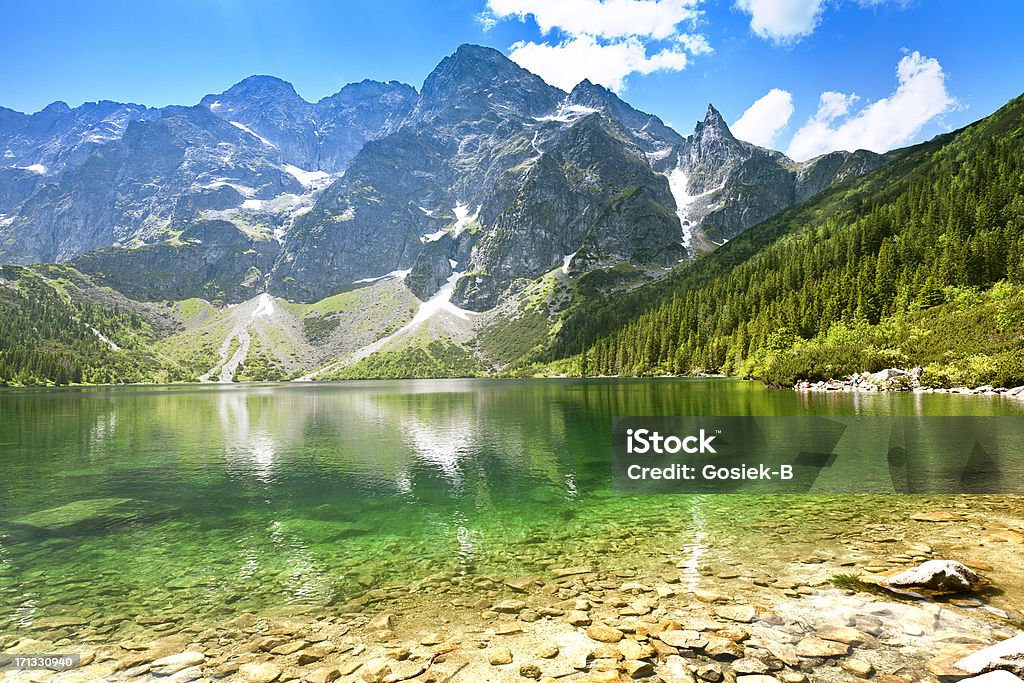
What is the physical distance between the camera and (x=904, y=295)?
338ft

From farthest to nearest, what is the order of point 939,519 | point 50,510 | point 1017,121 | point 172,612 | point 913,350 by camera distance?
point 1017,121 < point 913,350 < point 50,510 < point 939,519 < point 172,612

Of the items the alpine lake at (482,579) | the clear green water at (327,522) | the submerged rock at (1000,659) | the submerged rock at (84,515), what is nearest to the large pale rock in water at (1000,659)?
the submerged rock at (1000,659)

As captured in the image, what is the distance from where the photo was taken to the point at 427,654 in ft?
32.7

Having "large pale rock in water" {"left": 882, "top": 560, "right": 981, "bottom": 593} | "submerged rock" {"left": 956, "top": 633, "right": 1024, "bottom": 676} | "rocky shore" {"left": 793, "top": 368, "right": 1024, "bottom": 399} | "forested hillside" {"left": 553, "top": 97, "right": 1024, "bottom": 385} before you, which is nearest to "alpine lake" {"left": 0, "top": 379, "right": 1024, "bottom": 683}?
"large pale rock in water" {"left": 882, "top": 560, "right": 981, "bottom": 593}

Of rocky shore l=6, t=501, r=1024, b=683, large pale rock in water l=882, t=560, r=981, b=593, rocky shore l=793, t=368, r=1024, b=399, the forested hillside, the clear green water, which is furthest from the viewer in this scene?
the forested hillside

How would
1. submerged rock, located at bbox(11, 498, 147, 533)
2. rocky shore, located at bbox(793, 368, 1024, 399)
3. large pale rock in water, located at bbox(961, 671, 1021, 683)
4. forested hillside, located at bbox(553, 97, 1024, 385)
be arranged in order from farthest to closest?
1. forested hillside, located at bbox(553, 97, 1024, 385)
2. rocky shore, located at bbox(793, 368, 1024, 399)
3. submerged rock, located at bbox(11, 498, 147, 533)
4. large pale rock in water, located at bbox(961, 671, 1021, 683)

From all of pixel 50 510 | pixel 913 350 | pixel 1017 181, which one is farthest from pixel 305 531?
pixel 1017 181

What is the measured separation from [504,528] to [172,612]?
36.4 ft

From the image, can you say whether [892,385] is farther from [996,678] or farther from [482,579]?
[996,678]

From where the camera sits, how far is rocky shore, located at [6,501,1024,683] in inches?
349

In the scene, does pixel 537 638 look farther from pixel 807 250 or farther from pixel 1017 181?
pixel 807 250
